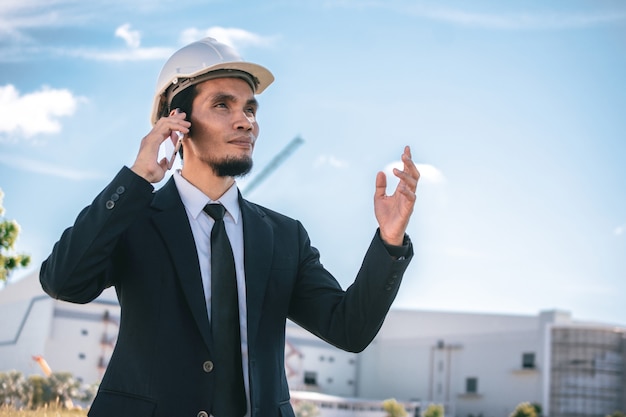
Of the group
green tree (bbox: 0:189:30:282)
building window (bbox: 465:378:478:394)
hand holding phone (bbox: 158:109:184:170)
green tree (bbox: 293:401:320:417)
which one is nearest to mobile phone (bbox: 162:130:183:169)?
hand holding phone (bbox: 158:109:184:170)

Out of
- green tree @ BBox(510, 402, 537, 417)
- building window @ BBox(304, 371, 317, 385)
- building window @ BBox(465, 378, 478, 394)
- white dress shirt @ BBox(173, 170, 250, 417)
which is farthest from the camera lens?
building window @ BBox(304, 371, 317, 385)

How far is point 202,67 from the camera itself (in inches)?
137

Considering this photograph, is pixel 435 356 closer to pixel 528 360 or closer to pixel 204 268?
pixel 528 360

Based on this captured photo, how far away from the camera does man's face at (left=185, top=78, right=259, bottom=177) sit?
3.41 m

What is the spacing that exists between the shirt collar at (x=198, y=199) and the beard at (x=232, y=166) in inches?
4.0

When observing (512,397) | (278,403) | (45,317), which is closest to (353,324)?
(278,403)

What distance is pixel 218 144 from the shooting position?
3424 mm

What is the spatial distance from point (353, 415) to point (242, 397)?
62723mm

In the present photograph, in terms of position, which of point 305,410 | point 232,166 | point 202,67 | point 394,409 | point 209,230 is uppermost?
point 202,67

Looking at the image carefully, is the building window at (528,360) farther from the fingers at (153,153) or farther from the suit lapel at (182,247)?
the fingers at (153,153)

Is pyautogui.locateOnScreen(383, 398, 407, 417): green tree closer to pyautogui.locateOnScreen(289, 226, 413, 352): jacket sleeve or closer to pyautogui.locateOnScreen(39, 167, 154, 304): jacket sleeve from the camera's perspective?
pyautogui.locateOnScreen(289, 226, 413, 352): jacket sleeve

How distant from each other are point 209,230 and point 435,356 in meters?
73.6

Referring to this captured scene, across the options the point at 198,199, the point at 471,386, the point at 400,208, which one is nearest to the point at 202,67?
the point at 198,199

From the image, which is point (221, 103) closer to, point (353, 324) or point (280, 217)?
point (280, 217)
